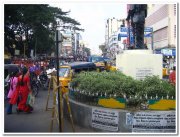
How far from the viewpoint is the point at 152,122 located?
8102 millimetres

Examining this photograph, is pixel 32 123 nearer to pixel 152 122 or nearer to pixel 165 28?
pixel 152 122

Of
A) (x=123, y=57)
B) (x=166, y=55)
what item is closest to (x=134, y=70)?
(x=123, y=57)

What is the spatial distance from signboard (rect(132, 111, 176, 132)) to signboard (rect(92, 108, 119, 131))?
464mm

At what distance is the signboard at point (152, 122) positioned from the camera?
8.10 metres

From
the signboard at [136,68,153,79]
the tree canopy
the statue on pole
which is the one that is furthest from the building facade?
the signboard at [136,68,153,79]

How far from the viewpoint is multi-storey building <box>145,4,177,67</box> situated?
160 feet

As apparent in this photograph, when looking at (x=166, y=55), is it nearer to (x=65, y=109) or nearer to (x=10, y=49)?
(x=10, y=49)

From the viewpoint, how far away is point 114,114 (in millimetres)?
8305

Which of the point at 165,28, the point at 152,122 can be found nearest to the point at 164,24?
the point at 165,28

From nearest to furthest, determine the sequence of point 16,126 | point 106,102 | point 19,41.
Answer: point 106,102, point 16,126, point 19,41

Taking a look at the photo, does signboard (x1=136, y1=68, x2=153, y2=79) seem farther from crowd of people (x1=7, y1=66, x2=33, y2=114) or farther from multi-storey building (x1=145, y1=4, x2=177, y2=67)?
multi-storey building (x1=145, y1=4, x2=177, y2=67)

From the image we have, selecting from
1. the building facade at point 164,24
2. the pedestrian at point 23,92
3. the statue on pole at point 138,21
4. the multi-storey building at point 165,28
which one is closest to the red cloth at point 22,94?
the pedestrian at point 23,92

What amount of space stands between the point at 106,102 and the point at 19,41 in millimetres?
39785
